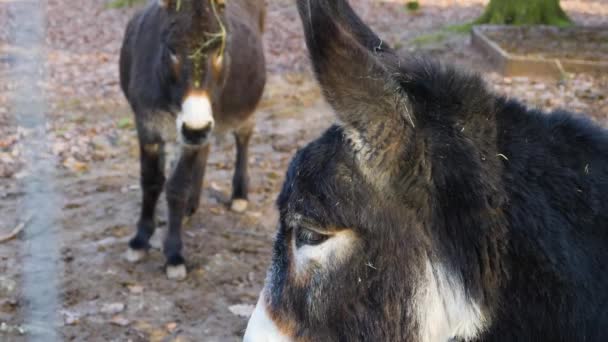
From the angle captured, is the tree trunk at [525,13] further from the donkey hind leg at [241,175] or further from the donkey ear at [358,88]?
the donkey ear at [358,88]

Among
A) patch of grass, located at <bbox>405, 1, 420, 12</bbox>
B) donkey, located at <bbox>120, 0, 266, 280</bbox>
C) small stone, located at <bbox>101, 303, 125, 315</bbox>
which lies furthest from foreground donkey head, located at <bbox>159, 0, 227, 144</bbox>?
patch of grass, located at <bbox>405, 1, 420, 12</bbox>

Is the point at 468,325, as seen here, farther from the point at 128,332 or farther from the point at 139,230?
the point at 139,230

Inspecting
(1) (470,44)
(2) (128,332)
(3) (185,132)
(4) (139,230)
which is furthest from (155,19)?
(1) (470,44)

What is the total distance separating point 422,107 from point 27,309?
3.43 m

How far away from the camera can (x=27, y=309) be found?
14.8ft

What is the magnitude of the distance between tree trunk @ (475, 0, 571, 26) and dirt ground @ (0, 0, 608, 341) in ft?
2.47

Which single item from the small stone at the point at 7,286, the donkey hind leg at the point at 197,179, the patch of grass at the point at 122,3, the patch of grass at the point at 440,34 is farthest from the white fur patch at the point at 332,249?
the patch of grass at the point at 122,3

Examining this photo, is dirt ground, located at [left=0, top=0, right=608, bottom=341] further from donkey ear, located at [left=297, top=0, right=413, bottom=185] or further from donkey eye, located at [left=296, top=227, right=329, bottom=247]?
donkey eye, located at [left=296, top=227, right=329, bottom=247]

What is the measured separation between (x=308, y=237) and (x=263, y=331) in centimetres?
32

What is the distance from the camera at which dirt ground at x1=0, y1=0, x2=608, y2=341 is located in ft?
14.8

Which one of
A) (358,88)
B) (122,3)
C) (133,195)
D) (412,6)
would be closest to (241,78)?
(133,195)

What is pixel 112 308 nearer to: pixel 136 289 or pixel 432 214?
pixel 136 289

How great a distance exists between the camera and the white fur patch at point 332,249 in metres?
2.07

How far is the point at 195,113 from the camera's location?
472 cm
